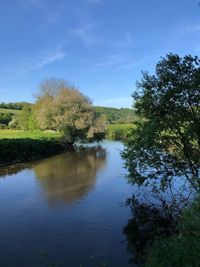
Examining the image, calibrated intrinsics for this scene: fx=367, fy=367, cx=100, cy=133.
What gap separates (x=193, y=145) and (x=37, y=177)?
15.8 metres

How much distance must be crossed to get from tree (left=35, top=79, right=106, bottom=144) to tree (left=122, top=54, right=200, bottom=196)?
40.9 meters

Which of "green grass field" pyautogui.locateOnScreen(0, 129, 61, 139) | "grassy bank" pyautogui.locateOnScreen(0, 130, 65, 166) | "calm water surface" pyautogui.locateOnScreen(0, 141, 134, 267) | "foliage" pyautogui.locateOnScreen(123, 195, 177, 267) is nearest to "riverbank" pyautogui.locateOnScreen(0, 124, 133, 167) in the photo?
"grassy bank" pyautogui.locateOnScreen(0, 130, 65, 166)

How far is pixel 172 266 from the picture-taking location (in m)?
7.43

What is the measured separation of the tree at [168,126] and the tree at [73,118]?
134 feet

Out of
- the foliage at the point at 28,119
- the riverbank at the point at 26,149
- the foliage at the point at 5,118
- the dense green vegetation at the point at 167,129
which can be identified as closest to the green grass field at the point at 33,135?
the riverbank at the point at 26,149

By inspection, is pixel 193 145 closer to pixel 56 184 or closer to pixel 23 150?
pixel 56 184

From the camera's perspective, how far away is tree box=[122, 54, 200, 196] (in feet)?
46.5

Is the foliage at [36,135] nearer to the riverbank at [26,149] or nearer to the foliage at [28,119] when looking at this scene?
the riverbank at [26,149]

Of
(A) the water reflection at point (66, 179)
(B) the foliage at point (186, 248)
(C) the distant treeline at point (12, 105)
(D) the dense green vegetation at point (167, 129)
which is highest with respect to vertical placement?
(C) the distant treeline at point (12, 105)

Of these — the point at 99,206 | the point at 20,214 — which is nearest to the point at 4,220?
the point at 20,214

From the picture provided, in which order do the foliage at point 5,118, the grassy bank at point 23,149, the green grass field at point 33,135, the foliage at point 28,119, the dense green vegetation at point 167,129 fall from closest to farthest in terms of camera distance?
the dense green vegetation at point 167,129, the grassy bank at point 23,149, the green grass field at point 33,135, the foliage at point 28,119, the foliage at point 5,118

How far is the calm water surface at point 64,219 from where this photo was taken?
1141 centimetres

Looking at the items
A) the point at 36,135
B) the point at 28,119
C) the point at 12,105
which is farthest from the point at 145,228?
the point at 12,105

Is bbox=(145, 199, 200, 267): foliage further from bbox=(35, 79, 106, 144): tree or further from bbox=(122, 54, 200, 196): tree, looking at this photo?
bbox=(35, 79, 106, 144): tree
